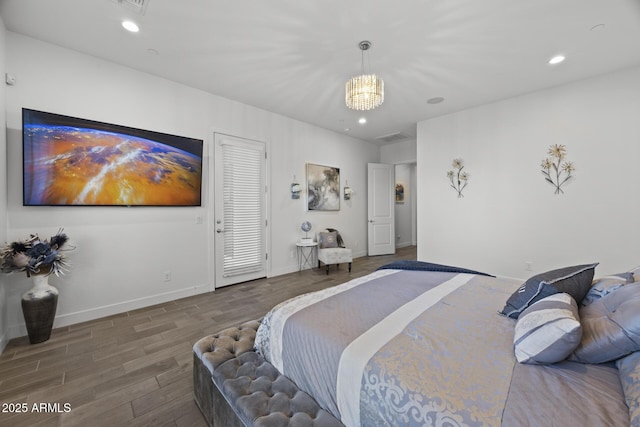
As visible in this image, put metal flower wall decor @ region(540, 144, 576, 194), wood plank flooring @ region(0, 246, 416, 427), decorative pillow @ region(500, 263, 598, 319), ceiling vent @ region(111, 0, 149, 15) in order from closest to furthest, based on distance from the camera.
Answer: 1. decorative pillow @ region(500, 263, 598, 319)
2. wood plank flooring @ region(0, 246, 416, 427)
3. ceiling vent @ region(111, 0, 149, 15)
4. metal flower wall decor @ region(540, 144, 576, 194)

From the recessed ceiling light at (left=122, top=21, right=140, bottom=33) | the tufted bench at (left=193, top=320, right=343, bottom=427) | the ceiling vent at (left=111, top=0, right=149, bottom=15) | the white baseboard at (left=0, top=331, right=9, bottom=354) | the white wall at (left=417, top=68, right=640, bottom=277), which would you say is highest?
the recessed ceiling light at (left=122, top=21, right=140, bottom=33)

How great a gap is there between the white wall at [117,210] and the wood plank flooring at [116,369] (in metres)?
0.35

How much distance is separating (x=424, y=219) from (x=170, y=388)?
4.55 m

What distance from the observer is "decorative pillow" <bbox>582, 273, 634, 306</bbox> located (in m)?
1.41

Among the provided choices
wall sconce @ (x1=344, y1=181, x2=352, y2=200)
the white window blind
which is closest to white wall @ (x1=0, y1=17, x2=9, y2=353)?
the white window blind

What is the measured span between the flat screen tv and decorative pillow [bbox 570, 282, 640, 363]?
3896 millimetres

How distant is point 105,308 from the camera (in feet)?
9.52

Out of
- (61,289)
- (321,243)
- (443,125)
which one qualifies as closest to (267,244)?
(321,243)

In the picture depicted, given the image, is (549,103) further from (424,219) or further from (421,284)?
(421,284)

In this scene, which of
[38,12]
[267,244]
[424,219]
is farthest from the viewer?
[424,219]

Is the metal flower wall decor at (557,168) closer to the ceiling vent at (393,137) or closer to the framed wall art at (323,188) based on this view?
the ceiling vent at (393,137)

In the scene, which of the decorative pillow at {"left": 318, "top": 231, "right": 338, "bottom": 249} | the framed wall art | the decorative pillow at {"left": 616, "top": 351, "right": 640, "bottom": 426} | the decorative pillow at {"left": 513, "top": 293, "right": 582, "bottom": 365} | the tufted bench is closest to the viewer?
the decorative pillow at {"left": 616, "top": 351, "right": 640, "bottom": 426}

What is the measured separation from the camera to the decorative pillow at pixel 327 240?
5082 millimetres

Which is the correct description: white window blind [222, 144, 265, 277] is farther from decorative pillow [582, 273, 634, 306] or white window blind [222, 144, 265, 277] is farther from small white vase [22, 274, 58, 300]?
decorative pillow [582, 273, 634, 306]
